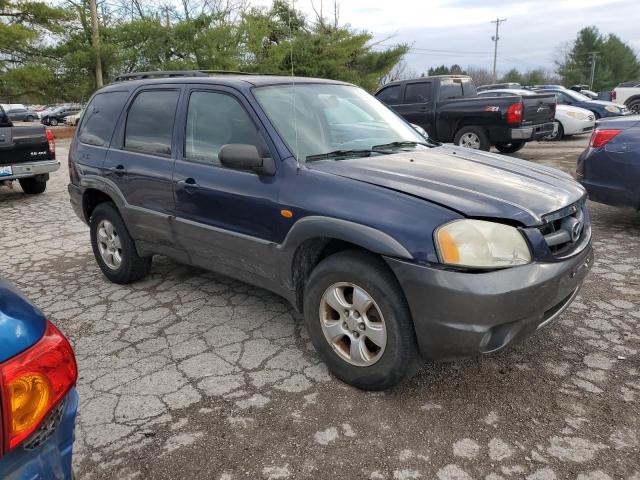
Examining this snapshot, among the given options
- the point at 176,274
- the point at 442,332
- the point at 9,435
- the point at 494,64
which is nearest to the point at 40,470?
the point at 9,435

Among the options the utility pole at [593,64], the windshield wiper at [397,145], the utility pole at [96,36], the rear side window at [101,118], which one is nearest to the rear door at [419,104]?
the windshield wiper at [397,145]

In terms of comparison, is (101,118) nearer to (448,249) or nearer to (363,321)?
(363,321)

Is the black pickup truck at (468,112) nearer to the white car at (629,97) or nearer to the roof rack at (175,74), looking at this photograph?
the roof rack at (175,74)

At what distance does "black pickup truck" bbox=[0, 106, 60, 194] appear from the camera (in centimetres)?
822

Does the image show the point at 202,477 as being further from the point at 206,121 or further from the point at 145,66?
the point at 145,66

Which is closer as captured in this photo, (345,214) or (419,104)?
(345,214)

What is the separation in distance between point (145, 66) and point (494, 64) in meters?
59.5

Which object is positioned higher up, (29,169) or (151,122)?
(151,122)

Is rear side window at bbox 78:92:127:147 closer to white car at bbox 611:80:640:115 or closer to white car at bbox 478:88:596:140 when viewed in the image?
white car at bbox 478:88:596:140

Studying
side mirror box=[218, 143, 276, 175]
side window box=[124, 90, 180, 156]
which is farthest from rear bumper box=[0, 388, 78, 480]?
side window box=[124, 90, 180, 156]

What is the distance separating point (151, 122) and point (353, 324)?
2383mm

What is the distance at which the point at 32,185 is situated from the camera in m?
9.29

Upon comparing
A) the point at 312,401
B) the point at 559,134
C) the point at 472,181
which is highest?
the point at 472,181

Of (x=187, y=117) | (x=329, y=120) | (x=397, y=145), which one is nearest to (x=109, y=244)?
(x=187, y=117)
